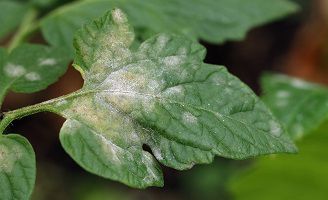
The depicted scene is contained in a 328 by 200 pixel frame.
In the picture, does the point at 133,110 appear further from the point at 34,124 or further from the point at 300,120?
the point at 34,124

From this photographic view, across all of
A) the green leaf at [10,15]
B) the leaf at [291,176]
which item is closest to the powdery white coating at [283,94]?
the leaf at [291,176]

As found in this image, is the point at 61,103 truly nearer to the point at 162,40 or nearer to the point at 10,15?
the point at 162,40

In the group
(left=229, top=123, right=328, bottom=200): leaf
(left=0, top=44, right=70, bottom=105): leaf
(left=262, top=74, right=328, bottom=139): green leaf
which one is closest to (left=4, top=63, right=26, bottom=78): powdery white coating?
(left=0, top=44, right=70, bottom=105): leaf

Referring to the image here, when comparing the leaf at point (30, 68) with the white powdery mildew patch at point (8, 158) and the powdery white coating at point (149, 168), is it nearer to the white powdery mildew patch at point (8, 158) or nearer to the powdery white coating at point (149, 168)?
the white powdery mildew patch at point (8, 158)

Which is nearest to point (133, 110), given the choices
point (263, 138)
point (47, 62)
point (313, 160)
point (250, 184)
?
point (263, 138)

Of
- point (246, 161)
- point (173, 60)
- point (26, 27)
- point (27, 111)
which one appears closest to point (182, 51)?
point (173, 60)
